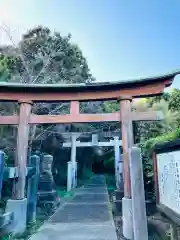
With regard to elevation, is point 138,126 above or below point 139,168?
above

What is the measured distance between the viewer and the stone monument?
898 cm

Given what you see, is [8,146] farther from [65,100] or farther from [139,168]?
[139,168]

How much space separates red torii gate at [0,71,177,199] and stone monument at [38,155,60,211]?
3307 millimetres

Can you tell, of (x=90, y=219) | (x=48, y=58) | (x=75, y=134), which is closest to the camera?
(x=90, y=219)

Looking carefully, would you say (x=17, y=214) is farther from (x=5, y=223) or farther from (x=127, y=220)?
(x=127, y=220)

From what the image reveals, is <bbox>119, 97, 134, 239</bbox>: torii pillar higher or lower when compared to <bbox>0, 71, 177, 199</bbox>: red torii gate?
lower

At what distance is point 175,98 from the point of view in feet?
37.1

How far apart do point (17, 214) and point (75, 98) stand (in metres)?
3.56

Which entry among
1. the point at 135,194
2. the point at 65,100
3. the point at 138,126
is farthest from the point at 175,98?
the point at 135,194

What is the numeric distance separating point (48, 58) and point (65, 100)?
24.9 ft

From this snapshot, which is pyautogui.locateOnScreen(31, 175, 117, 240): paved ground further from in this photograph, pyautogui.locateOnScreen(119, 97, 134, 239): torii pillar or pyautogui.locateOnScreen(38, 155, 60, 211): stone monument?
pyautogui.locateOnScreen(38, 155, 60, 211): stone monument

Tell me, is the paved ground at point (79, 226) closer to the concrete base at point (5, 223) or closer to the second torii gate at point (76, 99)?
the concrete base at point (5, 223)

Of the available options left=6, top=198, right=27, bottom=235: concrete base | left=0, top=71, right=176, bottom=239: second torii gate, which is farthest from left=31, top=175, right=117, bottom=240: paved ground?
left=0, top=71, right=176, bottom=239: second torii gate

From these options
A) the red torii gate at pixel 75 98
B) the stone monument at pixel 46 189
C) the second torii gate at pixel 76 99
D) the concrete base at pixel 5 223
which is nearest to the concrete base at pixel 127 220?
the second torii gate at pixel 76 99
